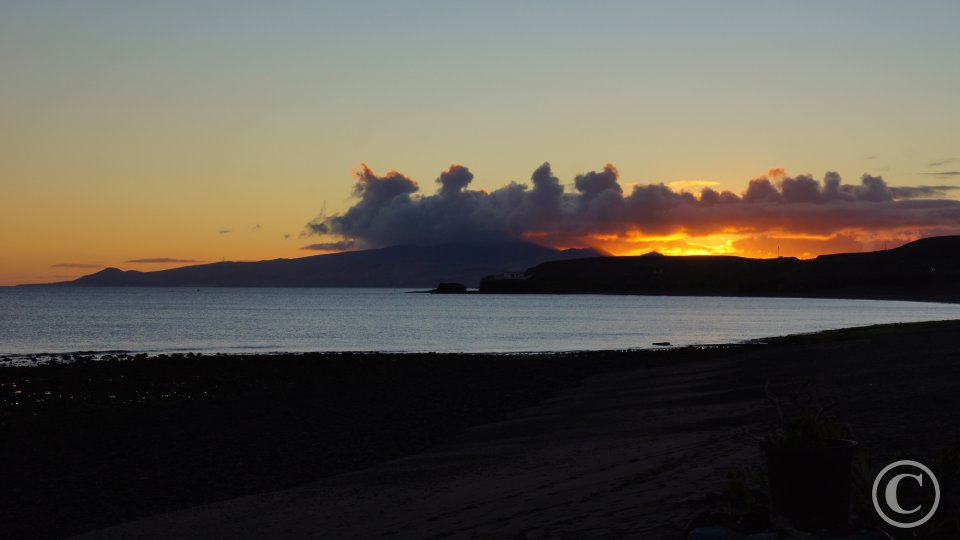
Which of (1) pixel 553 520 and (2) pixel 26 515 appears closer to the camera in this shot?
(1) pixel 553 520

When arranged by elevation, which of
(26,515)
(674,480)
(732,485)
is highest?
(732,485)

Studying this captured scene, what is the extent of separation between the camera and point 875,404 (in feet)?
62.7

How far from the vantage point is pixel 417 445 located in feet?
68.8

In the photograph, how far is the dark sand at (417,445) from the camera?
12.3 metres

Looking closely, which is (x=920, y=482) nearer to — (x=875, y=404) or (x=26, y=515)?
(x=875, y=404)

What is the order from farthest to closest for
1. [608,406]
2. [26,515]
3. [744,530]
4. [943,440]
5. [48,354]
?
[48,354]
[608,406]
[26,515]
[943,440]
[744,530]

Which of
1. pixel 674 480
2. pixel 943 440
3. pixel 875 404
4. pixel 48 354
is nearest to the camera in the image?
pixel 674 480

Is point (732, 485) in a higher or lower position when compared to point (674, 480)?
higher

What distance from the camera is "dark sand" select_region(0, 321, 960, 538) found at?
12344 millimetres

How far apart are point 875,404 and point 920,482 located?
428 inches

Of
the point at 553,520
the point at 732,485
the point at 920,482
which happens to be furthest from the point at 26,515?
the point at 920,482

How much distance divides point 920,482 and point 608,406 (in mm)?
17334

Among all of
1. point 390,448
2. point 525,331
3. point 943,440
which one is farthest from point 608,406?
point 525,331

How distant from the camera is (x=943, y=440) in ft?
44.5
